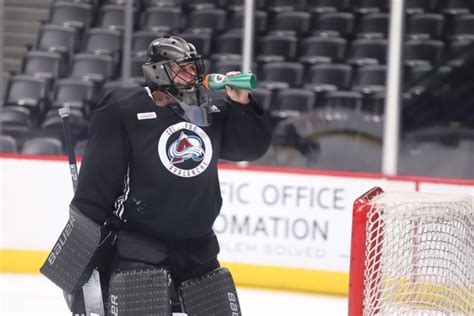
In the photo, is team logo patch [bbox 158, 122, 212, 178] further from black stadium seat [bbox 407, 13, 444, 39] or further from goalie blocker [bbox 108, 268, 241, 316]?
black stadium seat [bbox 407, 13, 444, 39]

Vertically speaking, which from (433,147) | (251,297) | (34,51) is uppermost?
(34,51)

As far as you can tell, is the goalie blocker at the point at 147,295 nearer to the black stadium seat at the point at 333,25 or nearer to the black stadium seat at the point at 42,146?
the black stadium seat at the point at 42,146

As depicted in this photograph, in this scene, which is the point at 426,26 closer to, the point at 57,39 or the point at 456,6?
the point at 456,6

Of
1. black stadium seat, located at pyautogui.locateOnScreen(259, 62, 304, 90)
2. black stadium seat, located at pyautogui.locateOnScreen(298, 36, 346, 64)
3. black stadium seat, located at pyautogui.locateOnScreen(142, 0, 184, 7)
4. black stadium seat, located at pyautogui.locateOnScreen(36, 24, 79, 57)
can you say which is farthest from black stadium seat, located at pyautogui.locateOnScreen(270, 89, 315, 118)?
black stadium seat, located at pyautogui.locateOnScreen(36, 24, 79, 57)

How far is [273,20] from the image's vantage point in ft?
21.6

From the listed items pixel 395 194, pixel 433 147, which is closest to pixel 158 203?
pixel 395 194

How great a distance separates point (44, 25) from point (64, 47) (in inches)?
8.3

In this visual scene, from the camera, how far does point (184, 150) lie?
106 inches

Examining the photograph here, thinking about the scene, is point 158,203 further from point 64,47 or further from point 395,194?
point 64,47

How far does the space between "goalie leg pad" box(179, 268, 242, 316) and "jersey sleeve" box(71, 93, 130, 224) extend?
0.28 metres

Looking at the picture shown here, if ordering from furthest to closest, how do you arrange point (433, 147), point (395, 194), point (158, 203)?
point (433, 147) < point (395, 194) < point (158, 203)

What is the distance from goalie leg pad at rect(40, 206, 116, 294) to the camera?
8.81ft

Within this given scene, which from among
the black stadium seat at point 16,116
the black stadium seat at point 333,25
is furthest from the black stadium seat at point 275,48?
the black stadium seat at point 16,116

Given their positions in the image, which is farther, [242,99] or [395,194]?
[395,194]
